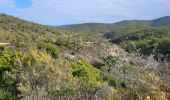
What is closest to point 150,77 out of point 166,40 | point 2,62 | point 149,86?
point 149,86

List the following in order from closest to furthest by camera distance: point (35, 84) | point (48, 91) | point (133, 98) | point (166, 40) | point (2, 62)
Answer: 1. point (133, 98)
2. point (48, 91)
3. point (35, 84)
4. point (2, 62)
5. point (166, 40)

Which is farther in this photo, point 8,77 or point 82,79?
point 82,79

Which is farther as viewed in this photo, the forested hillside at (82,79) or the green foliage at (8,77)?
the green foliage at (8,77)

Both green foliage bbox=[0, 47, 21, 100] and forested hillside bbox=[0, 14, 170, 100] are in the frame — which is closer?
forested hillside bbox=[0, 14, 170, 100]

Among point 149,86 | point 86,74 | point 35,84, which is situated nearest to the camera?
point 149,86

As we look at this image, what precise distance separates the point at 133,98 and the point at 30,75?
581 inches

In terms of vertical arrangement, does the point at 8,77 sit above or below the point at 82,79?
above

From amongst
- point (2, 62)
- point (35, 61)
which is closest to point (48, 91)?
point (35, 61)

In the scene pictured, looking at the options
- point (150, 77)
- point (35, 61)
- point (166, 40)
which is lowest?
point (166, 40)

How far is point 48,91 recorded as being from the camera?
22844mm

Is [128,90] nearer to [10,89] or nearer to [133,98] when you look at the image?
[133,98]

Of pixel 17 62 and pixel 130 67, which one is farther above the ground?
pixel 130 67

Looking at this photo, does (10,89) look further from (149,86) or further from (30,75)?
(149,86)

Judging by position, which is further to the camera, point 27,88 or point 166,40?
point 166,40
